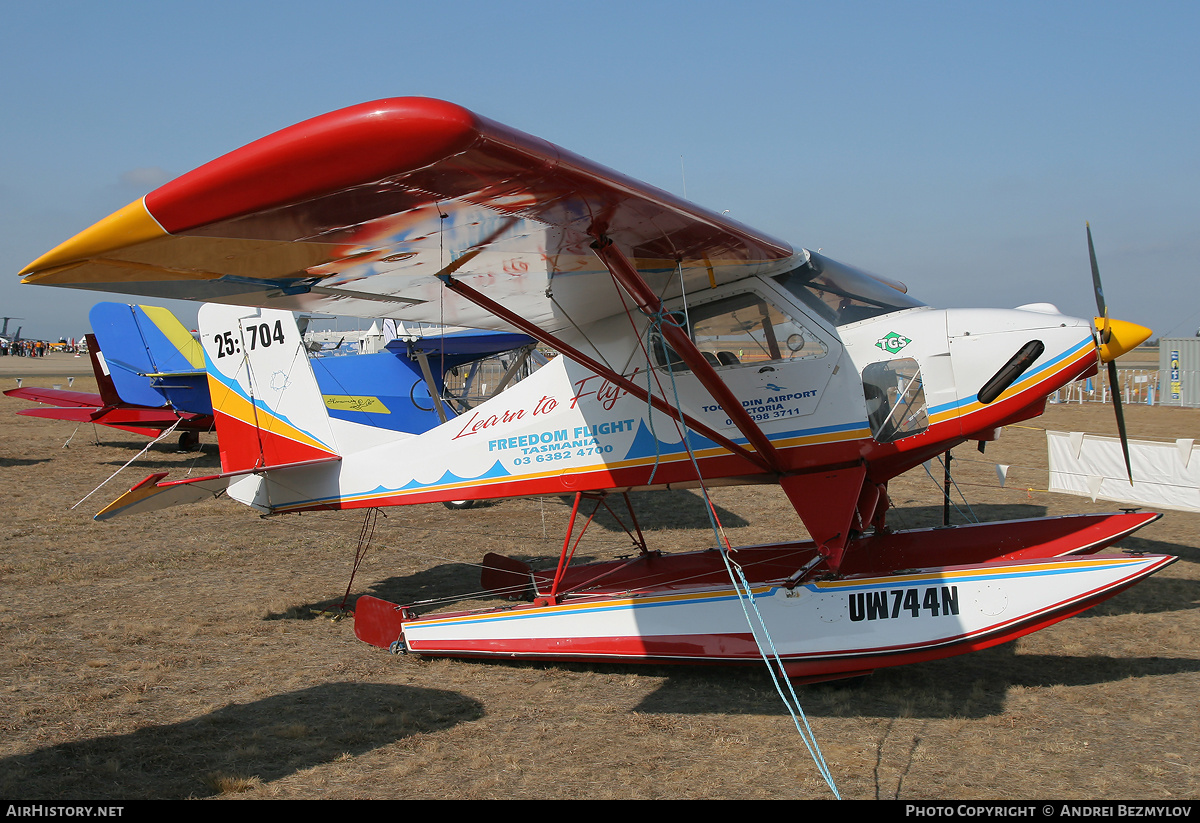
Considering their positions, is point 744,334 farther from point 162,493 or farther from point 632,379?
point 162,493

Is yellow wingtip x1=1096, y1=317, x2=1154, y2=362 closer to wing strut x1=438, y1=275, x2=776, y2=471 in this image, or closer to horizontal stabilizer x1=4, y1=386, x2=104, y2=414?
wing strut x1=438, y1=275, x2=776, y2=471

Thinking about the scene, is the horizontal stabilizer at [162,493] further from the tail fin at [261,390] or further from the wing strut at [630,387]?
the wing strut at [630,387]

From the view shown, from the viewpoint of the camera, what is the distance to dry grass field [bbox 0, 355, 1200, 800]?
384 cm

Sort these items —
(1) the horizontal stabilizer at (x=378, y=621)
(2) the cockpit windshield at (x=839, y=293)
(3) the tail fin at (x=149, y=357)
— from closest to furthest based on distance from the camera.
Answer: (2) the cockpit windshield at (x=839, y=293) < (1) the horizontal stabilizer at (x=378, y=621) < (3) the tail fin at (x=149, y=357)

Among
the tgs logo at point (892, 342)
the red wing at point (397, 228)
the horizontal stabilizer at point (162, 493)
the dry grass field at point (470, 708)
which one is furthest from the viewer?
the horizontal stabilizer at point (162, 493)

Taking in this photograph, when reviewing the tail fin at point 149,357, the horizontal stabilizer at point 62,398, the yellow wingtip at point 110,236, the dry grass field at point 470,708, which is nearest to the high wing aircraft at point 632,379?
the yellow wingtip at point 110,236

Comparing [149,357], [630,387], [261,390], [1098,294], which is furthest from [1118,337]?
[149,357]

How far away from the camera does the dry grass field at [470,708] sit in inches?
151

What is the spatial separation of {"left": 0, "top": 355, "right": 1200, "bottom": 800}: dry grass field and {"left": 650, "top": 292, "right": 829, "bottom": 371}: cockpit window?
90.2 inches

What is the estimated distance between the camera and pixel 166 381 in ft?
60.0

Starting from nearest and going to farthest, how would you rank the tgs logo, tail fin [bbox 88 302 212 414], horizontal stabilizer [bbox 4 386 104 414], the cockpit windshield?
the tgs logo, the cockpit windshield, tail fin [bbox 88 302 212 414], horizontal stabilizer [bbox 4 386 104 414]

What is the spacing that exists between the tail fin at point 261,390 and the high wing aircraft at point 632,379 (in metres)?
0.07

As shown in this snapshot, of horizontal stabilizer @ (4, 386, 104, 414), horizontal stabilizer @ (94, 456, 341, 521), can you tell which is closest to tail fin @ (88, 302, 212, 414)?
horizontal stabilizer @ (4, 386, 104, 414)
